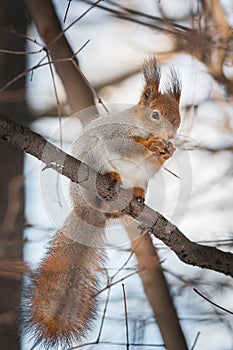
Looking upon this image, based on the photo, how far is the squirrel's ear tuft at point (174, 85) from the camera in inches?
68.7

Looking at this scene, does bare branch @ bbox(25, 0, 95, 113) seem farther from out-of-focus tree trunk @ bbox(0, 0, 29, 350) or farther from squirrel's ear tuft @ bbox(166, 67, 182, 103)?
squirrel's ear tuft @ bbox(166, 67, 182, 103)

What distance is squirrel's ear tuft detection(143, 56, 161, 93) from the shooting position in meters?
1.73

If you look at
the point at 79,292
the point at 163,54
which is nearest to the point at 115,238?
the point at 79,292

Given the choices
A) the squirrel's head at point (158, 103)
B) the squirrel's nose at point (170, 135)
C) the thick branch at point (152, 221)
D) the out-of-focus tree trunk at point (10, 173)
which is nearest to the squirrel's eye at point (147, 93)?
the squirrel's head at point (158, 103)

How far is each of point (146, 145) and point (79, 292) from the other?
1.09 feet

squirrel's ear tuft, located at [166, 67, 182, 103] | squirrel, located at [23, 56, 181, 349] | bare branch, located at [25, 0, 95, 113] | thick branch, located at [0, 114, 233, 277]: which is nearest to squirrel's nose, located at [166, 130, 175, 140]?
squirrel, located at [23, 56, 181, 349]

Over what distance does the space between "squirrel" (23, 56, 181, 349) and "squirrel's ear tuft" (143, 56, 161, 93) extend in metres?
0.02

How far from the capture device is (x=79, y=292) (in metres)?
1.58

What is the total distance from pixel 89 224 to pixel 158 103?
311mm

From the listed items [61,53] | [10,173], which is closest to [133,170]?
[61,53]

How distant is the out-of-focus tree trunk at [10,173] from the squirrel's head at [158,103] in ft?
1.78

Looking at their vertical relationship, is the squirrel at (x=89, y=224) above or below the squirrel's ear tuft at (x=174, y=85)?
below

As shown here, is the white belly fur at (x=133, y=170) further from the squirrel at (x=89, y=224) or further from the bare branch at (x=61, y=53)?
the bare branch at (x=61, y=53)

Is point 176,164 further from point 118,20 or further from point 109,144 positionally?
point 118,20
